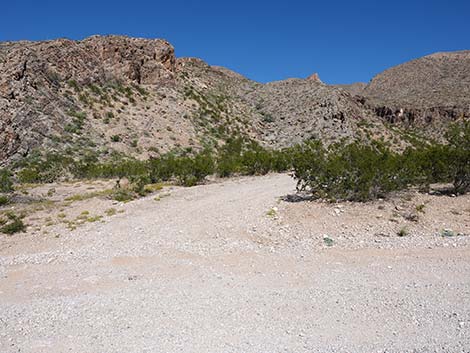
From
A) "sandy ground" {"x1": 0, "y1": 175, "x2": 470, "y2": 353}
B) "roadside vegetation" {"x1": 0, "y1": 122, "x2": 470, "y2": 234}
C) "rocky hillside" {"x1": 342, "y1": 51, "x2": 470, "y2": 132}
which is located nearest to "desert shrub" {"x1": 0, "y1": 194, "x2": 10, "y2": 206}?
"roadside vegetation" {"x1": 0, "y1": 122, "x2": 470, "y2": 234}

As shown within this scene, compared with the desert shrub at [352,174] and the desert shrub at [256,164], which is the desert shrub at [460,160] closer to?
the desert shrub at [352,174]

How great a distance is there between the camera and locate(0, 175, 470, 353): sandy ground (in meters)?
4.88

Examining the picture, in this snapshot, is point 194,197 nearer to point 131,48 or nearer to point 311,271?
point 311,271

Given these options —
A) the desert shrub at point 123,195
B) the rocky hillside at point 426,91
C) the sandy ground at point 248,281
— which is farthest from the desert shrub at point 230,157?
the rocky hillside at point 426,91

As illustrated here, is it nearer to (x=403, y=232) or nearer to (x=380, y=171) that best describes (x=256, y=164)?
(x=380, y=171)

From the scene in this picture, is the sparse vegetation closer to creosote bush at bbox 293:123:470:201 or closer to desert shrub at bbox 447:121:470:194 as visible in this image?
creosote bush at bbox 293:123:470:201

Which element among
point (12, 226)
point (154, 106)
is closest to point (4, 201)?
point (12, 226)

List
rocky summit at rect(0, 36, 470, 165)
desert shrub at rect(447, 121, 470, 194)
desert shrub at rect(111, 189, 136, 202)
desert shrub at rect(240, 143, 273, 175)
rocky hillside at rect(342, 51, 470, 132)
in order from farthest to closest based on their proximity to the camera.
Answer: rocky hillside at rect(342, 51, 470, 132), rocky summit at rect(0, 36, 470, 165), desert shrub at rect(240, 143, 273, 175), desert shrub at rect(111, 189, 136, 202), desert shrub at rect(447, 121, 470, 194)

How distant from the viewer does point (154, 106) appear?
3397 cm

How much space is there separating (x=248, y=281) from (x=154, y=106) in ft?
95.3

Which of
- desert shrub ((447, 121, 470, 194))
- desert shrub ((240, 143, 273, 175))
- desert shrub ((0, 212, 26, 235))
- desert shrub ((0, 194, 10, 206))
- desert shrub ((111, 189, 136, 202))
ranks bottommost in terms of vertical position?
desert shrub ((0, 212, 26, 235))

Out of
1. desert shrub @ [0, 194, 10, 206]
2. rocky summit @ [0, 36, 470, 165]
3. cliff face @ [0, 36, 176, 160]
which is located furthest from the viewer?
rocky summit @ [0, 36, 470, 165]

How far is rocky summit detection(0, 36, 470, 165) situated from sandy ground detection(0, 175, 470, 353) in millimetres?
17106

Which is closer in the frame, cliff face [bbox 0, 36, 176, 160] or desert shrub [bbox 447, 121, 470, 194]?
desert shrub [bbox 447, 121, 470, 194]
